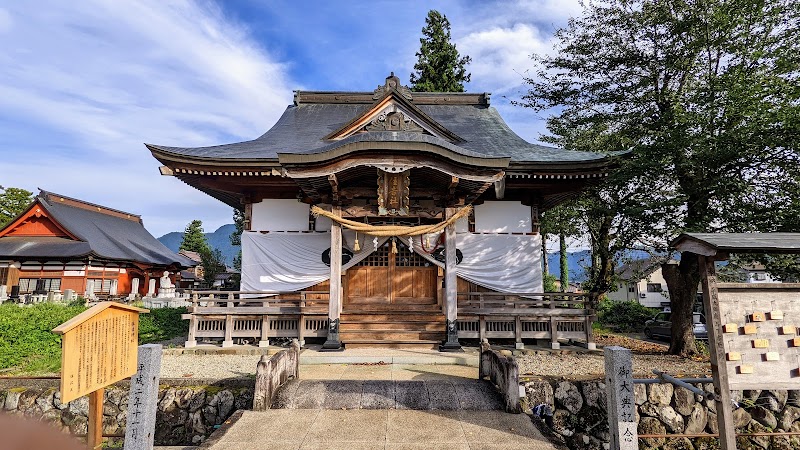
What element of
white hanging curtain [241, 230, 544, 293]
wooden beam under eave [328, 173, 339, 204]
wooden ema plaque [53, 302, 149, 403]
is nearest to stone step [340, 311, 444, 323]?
white hanging curtain [241, 230, 544, 293]

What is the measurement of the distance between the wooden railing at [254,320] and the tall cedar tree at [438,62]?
18715 mm

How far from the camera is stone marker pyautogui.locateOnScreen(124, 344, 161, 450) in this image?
4.37 meters

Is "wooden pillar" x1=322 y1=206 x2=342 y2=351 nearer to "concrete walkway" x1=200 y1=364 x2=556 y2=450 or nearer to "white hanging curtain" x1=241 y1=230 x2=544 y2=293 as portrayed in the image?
"white hanging curtain" x1=241 y1=230 x2=544 y2=293

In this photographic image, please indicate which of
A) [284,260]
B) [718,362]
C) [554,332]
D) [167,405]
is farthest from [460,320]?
[167,405]

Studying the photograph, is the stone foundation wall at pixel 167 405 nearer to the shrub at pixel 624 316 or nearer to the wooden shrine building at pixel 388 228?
the wooden shrine building at pixel 388 228

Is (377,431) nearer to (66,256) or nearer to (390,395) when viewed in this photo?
(390,395)

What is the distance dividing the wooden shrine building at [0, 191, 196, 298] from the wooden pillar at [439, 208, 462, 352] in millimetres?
22359

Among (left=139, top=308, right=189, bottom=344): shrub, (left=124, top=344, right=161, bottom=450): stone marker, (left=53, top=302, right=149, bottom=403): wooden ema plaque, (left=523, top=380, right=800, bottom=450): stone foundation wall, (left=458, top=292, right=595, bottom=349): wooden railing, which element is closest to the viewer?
(left=53, top=302, right=149, bottom=403): wooden ema plaque

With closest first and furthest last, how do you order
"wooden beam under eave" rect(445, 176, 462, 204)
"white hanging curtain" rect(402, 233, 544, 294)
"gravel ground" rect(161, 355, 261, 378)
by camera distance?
1. "gravel ground" rect(161, 355, 261, 378)
2. "wooden beam under eave" rect(445, 176, 462, 204)
3. "white hanging curtain" rect(402, 233, 544, 294)

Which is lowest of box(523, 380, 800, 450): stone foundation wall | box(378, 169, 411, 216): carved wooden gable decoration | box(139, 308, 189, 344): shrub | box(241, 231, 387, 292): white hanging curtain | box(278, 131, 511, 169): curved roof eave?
box(523, 380, 800, 450): stone foundation wall

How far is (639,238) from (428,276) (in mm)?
5704

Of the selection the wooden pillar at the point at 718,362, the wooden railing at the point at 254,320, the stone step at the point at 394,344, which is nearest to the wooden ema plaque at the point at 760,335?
the wooden pillar at the point at 718,362

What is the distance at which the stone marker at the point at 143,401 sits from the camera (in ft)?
14.3

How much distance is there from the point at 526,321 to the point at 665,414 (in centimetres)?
342
